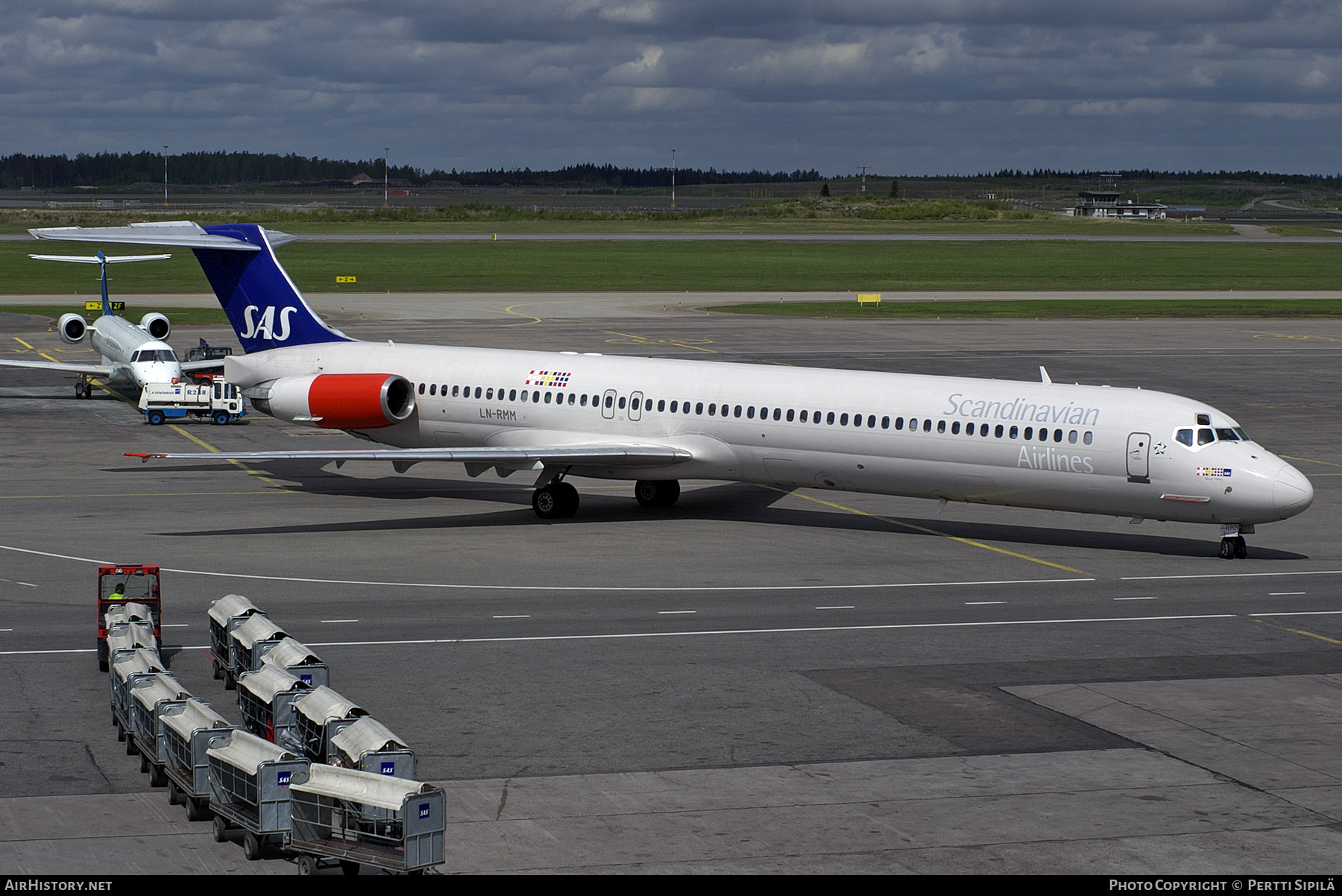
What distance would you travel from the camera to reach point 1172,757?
18.7 m

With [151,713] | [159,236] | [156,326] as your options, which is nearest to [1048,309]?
[156,326]

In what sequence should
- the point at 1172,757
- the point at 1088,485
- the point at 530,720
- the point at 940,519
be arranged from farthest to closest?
the point at 940,519
the point at 1088,485
the point at 530,720
the point at 1172,757

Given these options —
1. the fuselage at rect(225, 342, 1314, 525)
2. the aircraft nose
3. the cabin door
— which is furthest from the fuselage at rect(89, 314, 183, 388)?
the aircraft nose

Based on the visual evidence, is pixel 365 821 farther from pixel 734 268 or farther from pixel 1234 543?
pixel 734 268

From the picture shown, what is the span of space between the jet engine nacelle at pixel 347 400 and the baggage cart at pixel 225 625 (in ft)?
51.3

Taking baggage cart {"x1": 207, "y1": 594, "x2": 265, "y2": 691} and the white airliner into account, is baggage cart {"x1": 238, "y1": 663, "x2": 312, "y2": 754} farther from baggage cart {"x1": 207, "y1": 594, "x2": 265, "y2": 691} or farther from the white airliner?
the white airliner

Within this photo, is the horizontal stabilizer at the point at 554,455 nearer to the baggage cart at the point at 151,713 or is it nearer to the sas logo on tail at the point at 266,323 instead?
the sas logo on tail at the point at 266,323

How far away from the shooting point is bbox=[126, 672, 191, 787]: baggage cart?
1698cm

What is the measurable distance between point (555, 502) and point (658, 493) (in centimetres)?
275

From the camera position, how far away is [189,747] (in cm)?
1576

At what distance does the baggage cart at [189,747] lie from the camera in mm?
15688

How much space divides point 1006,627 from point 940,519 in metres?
10.3
